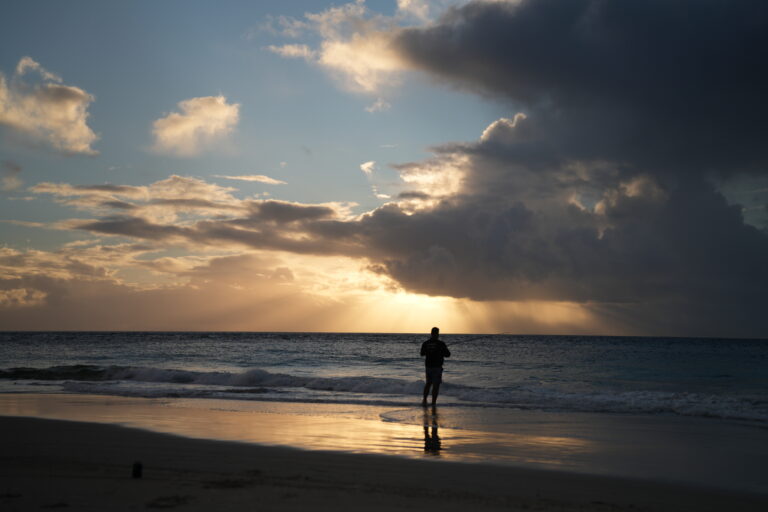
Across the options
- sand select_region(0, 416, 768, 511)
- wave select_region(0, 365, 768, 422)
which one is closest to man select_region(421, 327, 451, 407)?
wave select_region(0, 365, 768, 422)

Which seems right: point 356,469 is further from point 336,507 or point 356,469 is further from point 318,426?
point 318,426

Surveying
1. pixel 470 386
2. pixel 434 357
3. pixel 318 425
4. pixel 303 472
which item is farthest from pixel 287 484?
pixel 470 386

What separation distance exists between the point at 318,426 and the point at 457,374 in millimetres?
21088

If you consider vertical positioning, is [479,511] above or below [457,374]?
above

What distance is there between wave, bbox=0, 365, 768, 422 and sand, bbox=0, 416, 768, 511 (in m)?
9.27

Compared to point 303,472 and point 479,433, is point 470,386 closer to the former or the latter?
point 479,433

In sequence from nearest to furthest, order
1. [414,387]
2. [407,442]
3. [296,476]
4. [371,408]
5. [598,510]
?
[598,510], [296,476], [407,442], [371,408], [414,387]

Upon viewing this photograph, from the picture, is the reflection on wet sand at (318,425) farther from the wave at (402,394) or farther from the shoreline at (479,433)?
the wave at (402,394)

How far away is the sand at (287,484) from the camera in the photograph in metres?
5.82

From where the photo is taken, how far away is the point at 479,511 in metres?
5.72

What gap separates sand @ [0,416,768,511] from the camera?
5.82 meters

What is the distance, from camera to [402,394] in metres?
21.9

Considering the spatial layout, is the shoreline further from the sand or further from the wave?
the wave

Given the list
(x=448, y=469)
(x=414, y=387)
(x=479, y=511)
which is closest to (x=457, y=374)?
(x=414, y=387)
